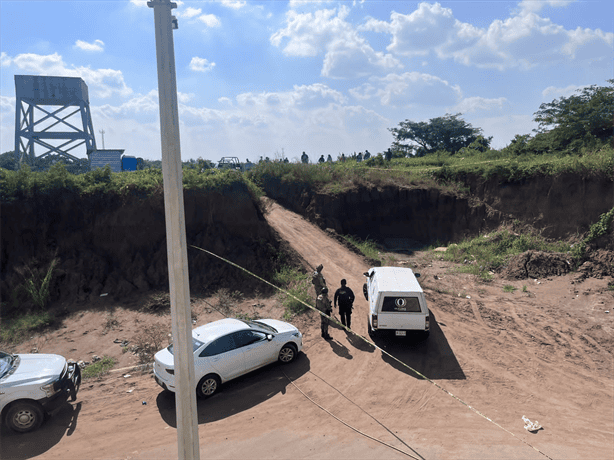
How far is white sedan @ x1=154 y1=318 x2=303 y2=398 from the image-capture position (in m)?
8.95

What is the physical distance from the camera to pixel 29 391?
796cm

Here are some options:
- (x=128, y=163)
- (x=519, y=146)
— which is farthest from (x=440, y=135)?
(x=128, y=163)

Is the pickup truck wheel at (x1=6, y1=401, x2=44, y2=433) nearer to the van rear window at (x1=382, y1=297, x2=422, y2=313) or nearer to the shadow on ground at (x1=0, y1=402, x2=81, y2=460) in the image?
the shadow on ground at (x1=0, y1=402, x2=81, y2=460)

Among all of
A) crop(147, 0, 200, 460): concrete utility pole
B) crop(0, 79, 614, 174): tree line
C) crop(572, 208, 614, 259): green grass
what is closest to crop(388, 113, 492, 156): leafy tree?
crop(0, 79, 614, 174): tree line

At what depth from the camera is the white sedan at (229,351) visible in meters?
8.95

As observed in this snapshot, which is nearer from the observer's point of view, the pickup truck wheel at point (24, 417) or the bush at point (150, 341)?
the pickup truck wheel at point (24, 417)

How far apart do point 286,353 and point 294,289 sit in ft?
14.5

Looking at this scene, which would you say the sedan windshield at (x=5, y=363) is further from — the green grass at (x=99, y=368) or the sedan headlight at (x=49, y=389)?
the green grass at (x=99, y=368)

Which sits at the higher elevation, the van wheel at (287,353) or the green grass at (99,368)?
the van wheel at (287,353)

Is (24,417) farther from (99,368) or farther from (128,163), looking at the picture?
(128,163)

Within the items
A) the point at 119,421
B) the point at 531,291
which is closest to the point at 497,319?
the point at 531,291

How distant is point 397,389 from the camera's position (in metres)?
9.46

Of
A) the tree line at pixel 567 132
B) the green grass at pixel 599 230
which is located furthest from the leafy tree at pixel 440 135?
the green grass at pixel 599 230

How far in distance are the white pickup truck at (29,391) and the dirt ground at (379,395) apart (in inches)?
15.0
